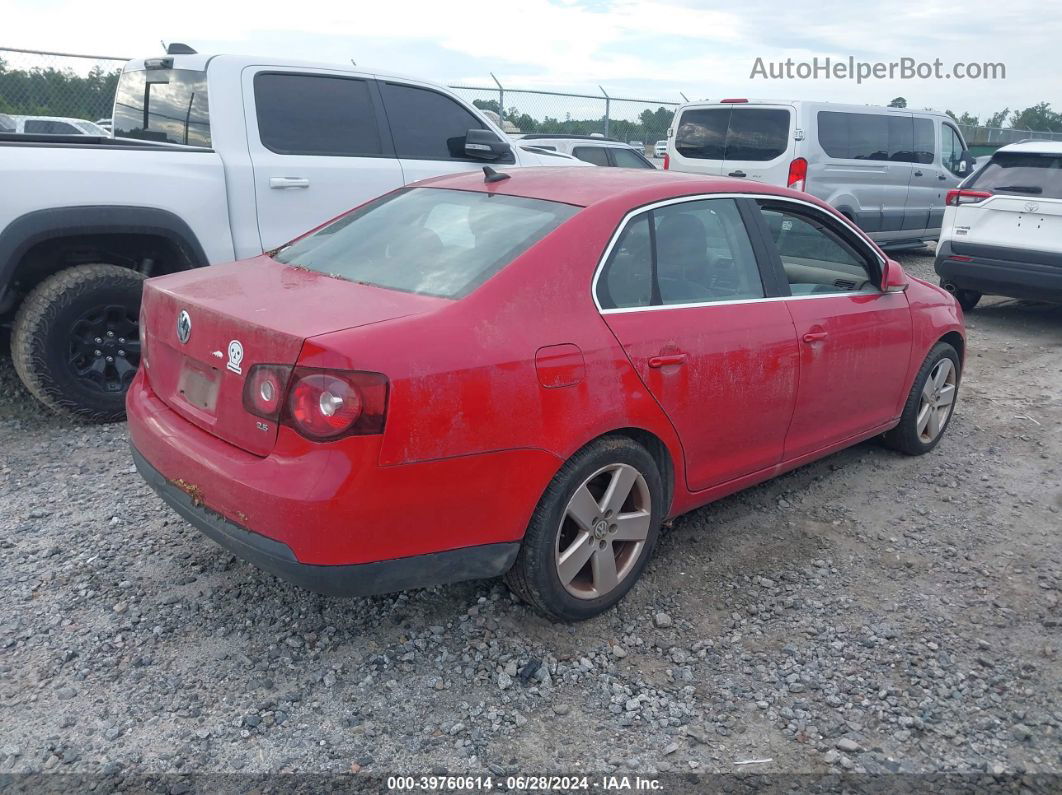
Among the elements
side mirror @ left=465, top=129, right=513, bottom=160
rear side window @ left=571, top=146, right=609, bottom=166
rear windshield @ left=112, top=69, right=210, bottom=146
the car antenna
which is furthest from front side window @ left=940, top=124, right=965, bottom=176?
the car antenna

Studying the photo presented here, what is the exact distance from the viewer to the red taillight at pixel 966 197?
856 cm

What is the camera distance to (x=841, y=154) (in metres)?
10.7

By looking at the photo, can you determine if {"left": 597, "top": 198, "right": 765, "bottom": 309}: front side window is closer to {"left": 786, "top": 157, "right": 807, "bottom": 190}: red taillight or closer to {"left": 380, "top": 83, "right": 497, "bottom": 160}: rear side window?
{"left": 380, "top": 83, "right": 497, "bottom": 160}: rear side window

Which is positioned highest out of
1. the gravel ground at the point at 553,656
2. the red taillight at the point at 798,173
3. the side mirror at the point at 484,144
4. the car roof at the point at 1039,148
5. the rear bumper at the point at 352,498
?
the car roof at the point at 1039,148

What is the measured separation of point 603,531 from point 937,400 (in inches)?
112

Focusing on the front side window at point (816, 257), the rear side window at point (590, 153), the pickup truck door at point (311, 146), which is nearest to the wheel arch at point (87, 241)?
the pickup truck door at point (311, 146)

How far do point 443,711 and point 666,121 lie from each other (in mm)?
18741

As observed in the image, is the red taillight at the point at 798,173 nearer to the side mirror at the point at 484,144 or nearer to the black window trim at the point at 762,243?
the side mirror at the point at 484,144

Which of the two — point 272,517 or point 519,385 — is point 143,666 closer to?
point 272,517

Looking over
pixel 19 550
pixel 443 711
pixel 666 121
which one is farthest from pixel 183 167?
pixel 666 121

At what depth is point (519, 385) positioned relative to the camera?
9.15ft

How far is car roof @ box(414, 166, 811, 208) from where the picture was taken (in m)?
3.39

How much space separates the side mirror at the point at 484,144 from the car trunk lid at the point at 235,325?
2.97 m

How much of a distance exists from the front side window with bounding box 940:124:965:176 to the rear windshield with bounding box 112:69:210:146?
10.5 metres
